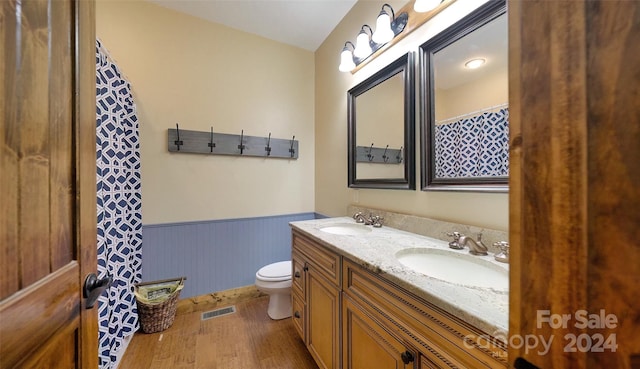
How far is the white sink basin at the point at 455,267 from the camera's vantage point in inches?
35.1

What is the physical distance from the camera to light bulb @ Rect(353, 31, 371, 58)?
169 cm

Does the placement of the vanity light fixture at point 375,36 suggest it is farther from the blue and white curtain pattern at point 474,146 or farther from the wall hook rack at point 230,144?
the wall hook rack at point 230,144

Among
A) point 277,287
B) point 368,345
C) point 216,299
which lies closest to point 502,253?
point 368,345

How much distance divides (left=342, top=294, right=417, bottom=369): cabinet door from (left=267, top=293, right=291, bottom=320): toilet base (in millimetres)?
993

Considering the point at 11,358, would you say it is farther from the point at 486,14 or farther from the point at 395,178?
Result: the point at 486,14

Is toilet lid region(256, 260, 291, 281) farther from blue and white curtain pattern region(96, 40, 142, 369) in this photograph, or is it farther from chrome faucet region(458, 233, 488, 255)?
chrome faucet region(458, 233, 488, 255)

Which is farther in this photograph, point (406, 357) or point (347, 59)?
point (347, 59)

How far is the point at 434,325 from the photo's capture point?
0.67 m

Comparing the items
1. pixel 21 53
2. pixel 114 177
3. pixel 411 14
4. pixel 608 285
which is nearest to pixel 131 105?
pixel 114 177

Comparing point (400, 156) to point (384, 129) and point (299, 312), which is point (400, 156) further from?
point (299, 312)

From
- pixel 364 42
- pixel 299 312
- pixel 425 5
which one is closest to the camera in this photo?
pixel 425 5

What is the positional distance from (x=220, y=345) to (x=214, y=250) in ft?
2.55

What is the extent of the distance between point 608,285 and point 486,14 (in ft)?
3.95

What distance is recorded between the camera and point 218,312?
2035 millimetres
